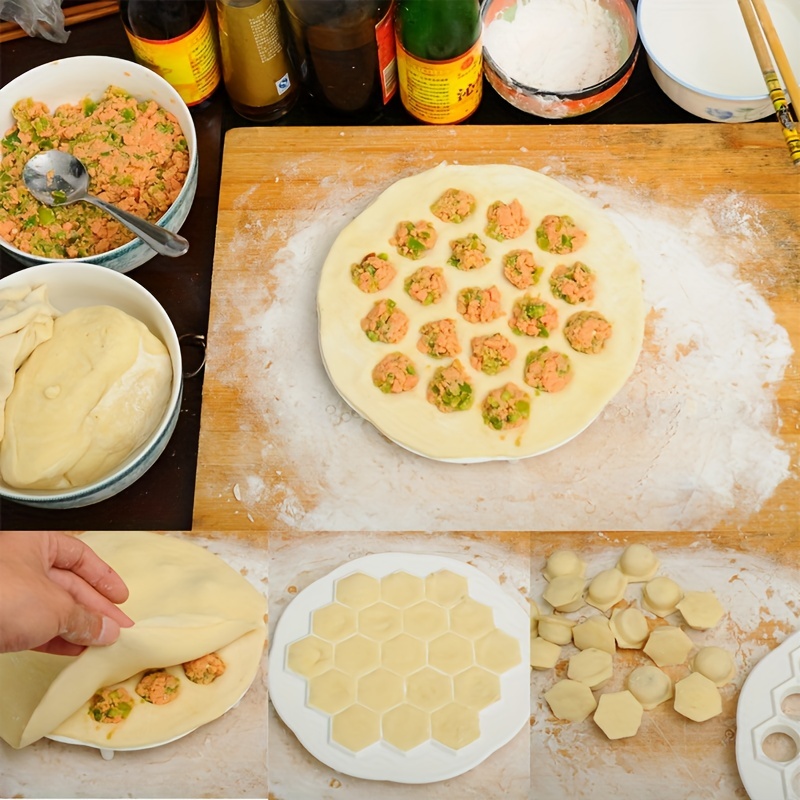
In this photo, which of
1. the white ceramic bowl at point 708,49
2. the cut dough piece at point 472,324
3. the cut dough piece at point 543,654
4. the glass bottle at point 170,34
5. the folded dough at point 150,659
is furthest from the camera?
the white ceramic bowl at point 708,49

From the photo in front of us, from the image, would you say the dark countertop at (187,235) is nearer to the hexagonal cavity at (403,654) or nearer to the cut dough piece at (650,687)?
the hexagonal cavity at (403,654)

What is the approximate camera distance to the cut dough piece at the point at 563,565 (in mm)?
1565

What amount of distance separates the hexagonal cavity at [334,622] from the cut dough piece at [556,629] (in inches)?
12.3

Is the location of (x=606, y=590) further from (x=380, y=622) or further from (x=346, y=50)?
(x=346, y=50)

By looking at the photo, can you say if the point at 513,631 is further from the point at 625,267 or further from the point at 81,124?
the point at 81,124

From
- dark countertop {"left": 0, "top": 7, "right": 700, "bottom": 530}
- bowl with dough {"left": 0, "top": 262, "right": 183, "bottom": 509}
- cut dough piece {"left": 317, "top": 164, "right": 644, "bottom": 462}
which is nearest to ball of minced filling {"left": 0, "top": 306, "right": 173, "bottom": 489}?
bowl with dough {"left": 0, "top": 262, "right": 183, "bottom": 509}

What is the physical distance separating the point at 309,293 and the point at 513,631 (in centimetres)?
73

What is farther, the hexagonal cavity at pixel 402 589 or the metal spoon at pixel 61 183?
the metal spoon at pixel 61 183

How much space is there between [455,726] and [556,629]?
23 centimetres

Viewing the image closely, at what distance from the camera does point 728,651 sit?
1.55m

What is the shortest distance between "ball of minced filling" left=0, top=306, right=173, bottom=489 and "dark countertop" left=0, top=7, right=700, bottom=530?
0.38 feet

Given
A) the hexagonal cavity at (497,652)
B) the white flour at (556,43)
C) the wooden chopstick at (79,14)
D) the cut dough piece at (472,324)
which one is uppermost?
the wooden chopstick at (79,14)

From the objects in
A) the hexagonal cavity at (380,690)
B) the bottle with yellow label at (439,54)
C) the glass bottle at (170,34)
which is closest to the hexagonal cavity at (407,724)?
the hexagonal cavity at (380,690)

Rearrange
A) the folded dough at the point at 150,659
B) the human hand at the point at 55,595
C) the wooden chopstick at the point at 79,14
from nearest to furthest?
the human hand at the point at 55,595
the folded dough at the point at 150,659
the wooden chopstick at the point at 79,14
